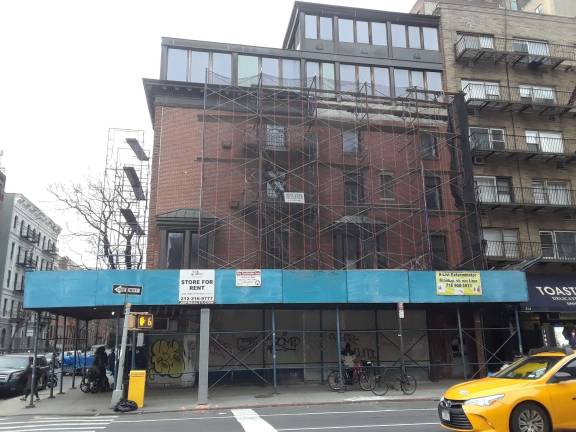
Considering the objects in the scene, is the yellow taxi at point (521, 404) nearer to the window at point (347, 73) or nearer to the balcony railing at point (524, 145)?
the balcony railing at point (524, 145)

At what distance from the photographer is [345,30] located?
28.0 m

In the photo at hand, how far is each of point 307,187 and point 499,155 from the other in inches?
418

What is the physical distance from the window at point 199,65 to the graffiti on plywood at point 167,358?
501 inches

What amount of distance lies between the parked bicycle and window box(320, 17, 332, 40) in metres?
17.4

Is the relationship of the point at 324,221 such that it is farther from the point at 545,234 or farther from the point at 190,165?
the point at 545,234

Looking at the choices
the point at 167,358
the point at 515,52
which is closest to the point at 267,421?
the point at 167,358

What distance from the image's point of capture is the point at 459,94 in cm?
2580

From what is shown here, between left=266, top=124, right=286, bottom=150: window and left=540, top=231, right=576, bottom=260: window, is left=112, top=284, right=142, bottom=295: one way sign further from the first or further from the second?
left=540, top=231, right=576, bottom=260: window

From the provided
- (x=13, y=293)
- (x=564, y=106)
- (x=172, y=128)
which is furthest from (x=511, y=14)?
(x=13, y=293)

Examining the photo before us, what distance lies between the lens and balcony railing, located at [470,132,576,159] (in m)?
26.2

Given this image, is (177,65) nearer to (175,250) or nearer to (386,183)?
(175,250)

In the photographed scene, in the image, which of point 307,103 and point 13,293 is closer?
point 307,103

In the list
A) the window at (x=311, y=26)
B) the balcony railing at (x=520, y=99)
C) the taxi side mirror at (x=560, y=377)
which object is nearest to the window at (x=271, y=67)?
the window at (x=311, y=26)

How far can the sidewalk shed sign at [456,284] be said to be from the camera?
20078 millimetres
